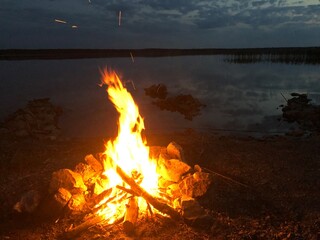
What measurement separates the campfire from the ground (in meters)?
0.22

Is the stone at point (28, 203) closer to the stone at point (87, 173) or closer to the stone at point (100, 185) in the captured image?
the stone at point (87, 173)

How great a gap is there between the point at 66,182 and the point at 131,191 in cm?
150

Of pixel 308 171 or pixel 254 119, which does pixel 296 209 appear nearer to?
pixel 308 171

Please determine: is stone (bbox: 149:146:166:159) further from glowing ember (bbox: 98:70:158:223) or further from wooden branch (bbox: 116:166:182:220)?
wooden branch (bbox: 116:166:182:220)

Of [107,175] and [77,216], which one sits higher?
[107,175]

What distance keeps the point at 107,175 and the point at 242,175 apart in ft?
11.4

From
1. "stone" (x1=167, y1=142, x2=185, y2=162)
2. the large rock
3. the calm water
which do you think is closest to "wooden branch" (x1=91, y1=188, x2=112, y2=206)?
the large rock

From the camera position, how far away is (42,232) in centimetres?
591

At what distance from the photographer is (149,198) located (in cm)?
612

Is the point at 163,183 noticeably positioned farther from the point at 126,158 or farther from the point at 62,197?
the point at 62,197

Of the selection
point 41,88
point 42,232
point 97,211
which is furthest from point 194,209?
point 41,88

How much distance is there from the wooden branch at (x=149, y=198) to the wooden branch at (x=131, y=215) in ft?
0.68

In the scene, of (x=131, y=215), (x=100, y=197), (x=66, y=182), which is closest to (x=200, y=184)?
(x=131, y=215)

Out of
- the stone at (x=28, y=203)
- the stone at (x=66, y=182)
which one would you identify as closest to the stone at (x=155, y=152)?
the stone at (x=66, y=182)
